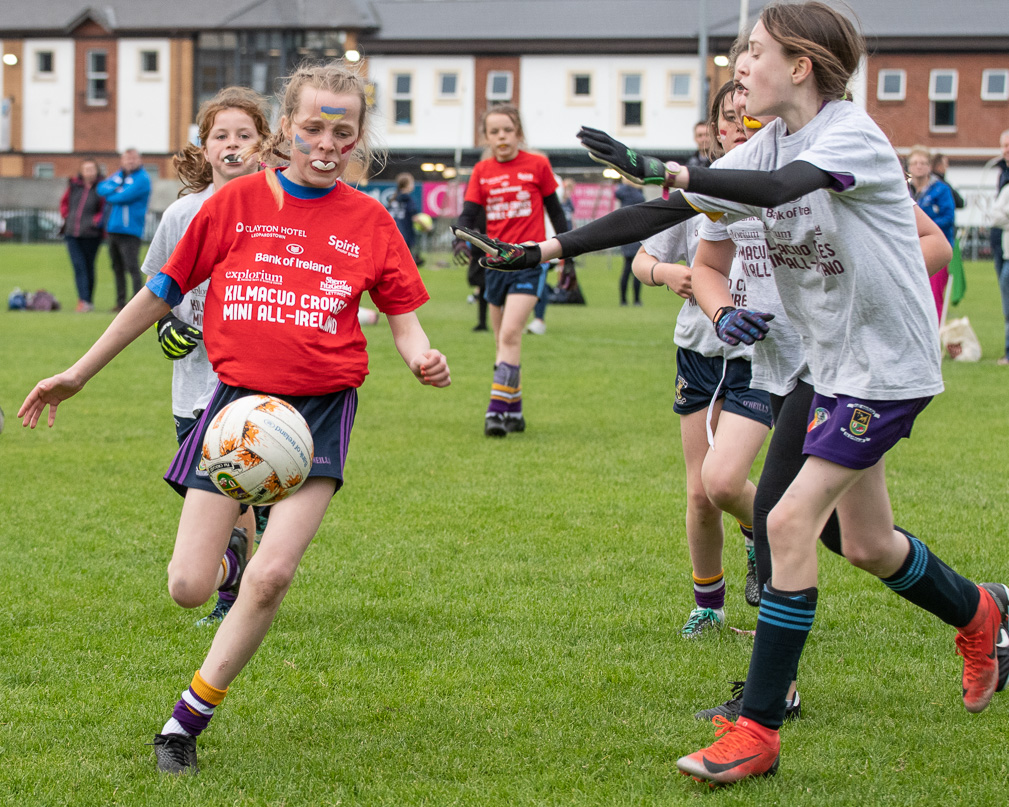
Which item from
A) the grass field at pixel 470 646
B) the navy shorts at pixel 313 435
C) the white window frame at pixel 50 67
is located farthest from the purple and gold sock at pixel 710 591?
the white window frame at pixel 50 67

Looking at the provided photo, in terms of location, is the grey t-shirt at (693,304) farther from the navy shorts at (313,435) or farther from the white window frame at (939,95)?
the white window frame at (939,95)

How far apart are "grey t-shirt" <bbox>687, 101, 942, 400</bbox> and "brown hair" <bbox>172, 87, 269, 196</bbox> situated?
8.05 feet

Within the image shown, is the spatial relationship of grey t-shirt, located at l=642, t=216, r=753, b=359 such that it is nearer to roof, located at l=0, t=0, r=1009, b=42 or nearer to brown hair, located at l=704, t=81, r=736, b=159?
brown hair, located at l=704, t=81, r=736, b=159

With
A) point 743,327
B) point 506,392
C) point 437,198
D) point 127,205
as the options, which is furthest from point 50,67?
point 743,327

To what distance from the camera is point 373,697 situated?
418cm

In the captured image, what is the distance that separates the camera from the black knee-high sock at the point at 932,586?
3842 mm

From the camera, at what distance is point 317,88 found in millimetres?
3811

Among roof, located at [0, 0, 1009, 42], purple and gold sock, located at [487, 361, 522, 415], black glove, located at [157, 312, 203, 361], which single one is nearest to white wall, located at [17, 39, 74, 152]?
roof, located at [0, 0, 1009, 42]

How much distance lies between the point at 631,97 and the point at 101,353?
50.8 metres

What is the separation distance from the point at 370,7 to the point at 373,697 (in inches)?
2118

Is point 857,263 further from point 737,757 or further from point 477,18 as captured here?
point 477,18

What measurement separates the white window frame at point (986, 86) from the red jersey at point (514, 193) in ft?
147

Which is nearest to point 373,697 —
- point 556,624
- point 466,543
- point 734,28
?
point 556,624

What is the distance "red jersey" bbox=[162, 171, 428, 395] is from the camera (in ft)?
12.1
